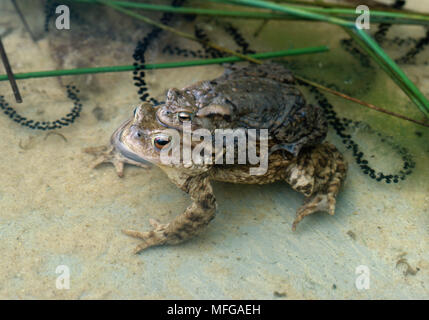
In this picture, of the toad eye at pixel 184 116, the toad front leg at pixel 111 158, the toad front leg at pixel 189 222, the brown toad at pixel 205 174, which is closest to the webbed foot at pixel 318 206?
the brown toad at pixel 205 174

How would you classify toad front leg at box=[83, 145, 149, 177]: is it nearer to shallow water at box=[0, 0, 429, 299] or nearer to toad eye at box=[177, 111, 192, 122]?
shallow water at box=[0, 0, 429, 299]

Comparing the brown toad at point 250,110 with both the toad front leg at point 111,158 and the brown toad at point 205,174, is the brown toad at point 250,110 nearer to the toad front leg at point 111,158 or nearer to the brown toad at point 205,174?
the brown toad at point 205,174

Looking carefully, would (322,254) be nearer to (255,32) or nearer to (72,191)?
(72,191)

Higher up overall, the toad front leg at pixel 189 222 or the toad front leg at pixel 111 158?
the toad front leg at pixel 111 158

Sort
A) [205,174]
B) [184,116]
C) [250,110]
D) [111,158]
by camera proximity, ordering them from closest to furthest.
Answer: [184,116]
[250,110]
[205,174]
[111,158]

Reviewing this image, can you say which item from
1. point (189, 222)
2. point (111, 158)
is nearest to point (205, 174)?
point (189, 222)

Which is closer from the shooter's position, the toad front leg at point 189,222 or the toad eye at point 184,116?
the toad eye at point 184,116

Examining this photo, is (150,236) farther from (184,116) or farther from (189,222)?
(184,116)
